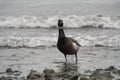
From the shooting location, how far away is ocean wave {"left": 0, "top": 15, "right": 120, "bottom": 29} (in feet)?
77.2

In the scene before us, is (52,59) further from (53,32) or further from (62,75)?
(53,32)

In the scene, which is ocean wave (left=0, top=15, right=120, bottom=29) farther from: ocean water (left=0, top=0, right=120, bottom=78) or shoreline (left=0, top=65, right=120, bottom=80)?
shoreline (left=0, top=65, right=120, bottom=80)

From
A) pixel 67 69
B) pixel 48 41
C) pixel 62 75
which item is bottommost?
pixel 48 41

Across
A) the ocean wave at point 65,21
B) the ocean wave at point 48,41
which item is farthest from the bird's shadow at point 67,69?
the ocean wave at point 65,21

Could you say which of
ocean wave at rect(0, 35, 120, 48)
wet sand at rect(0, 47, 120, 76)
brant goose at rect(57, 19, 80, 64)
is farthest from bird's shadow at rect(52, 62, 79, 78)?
ocean wave at rect(0, 35, 120, 48)

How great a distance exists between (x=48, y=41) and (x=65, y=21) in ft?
25.1

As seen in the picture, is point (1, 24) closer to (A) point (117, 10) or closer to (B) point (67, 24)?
Result: (B) point (67, 24)

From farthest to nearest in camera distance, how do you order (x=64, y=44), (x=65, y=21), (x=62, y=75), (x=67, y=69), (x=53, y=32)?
1. (x=65, y=21)
2. (x=53, y=32)
3. (x=64, y=44)
4. (x=67, y=69)
5. (x=62, y=75)

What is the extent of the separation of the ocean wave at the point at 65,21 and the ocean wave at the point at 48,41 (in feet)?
16.2

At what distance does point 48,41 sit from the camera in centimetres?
1738

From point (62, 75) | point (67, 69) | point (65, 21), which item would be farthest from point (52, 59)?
point (65, 21)

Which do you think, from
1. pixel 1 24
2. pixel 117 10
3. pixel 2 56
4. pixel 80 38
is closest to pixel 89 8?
pixel 117 10

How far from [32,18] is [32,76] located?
53.1 ft

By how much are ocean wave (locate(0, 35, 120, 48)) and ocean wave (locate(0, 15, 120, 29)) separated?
194 inches
